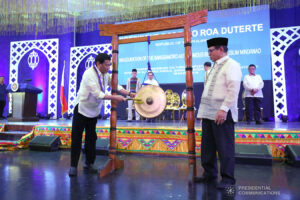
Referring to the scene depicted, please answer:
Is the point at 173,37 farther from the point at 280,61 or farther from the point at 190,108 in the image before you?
the point at 280,61

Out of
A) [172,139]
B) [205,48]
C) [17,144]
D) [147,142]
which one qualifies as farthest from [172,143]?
[205,48]

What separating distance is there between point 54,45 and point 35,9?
4.15 metres

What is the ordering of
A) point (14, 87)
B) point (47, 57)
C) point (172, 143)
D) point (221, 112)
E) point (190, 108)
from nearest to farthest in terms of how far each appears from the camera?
point (221, 112) < point (190, 108) < point (172, 143) < point (14, 87) < point (47, 57)

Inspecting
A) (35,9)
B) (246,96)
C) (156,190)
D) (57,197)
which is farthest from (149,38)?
(246,96)

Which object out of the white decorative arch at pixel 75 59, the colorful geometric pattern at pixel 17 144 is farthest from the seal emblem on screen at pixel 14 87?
the white decorative arch at pixel 75 59

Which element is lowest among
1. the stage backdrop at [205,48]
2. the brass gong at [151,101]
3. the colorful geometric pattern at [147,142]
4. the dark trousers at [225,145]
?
the colorful geometric pattern at [147,142]

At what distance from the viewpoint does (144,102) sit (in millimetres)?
2758

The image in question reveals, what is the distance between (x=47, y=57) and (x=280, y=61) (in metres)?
7.93

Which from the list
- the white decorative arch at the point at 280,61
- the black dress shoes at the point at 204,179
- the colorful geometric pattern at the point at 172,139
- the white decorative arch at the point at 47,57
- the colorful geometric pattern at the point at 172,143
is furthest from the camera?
the white decorative arch at the point at 47,57

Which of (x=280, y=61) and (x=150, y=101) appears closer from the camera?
(x=150, y=101)

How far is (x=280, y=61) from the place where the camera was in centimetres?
630

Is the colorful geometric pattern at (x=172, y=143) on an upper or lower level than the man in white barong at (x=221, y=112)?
lower

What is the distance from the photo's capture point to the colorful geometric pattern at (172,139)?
3.06m

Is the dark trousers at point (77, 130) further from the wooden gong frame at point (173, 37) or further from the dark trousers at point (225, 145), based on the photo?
the dark trousers at point (225, 145)
